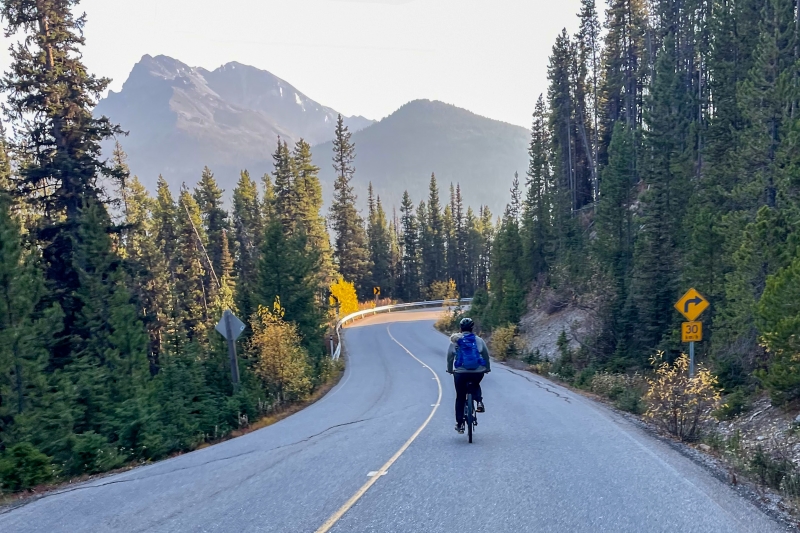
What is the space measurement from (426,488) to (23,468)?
656 centimetres

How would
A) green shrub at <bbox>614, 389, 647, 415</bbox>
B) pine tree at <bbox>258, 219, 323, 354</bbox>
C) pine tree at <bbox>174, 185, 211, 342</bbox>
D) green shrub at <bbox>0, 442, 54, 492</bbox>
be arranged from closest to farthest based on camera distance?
green shrub at <bbox>0, 442, 54, 492</bbox>, green shrub at <bbox>614, 389, 647, 415</bbox>, pine tree at <bbox>258, 219, 323, 354</bbox>, pine tree at <bbox>174, 185, 211, 342</bbox>

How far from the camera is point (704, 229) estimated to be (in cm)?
1834

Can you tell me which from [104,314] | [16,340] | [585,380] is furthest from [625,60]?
[16,340]

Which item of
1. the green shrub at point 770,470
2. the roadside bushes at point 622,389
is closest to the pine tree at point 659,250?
the roadside bushes at point 622,389

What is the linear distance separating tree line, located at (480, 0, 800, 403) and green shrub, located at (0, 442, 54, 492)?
13915mm

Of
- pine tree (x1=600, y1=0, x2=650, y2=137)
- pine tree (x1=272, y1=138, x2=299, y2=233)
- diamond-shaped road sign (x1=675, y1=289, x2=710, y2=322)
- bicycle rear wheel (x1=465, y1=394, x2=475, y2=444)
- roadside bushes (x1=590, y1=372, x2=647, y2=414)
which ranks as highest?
→ pine tree (x1=600, y1=0, x2=650, y2=137)

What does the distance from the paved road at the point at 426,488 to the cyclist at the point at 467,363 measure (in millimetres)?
858

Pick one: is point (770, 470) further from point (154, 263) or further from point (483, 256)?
point (483, 256)

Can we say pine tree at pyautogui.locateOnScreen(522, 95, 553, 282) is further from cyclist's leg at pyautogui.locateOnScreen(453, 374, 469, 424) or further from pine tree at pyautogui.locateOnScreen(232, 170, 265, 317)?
cyclist's leg at pyautogui.locateOnScreen(453, 374, 469, 424)

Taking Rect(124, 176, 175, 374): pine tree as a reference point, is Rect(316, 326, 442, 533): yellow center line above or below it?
below

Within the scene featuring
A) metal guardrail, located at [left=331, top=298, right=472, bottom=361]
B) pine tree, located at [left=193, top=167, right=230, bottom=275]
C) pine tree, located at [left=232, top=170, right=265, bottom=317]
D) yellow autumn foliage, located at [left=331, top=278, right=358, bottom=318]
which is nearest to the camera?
pine tree, located at [left=193, top=167, right=230, bottom=275]

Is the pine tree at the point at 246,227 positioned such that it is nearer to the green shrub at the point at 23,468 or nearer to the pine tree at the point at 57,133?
the pine tree at the point at 57,133

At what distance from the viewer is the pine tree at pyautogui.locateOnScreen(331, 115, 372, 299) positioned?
237 feet

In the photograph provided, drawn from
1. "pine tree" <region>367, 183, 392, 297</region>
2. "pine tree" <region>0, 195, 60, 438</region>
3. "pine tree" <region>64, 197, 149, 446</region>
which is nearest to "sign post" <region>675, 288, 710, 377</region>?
"pine tree" <region>0, 195, 60, 438</region>
